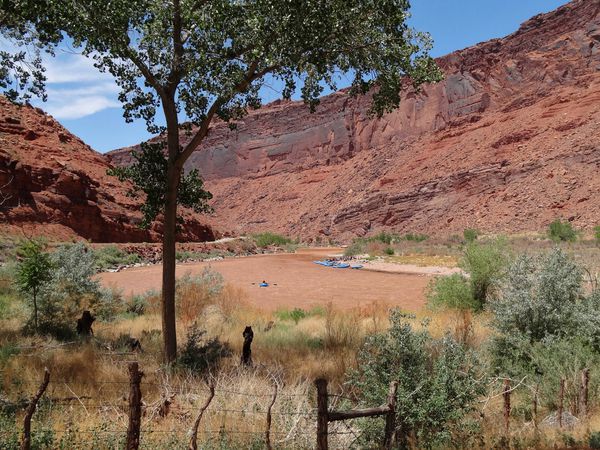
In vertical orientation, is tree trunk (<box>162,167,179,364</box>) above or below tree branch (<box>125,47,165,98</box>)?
below

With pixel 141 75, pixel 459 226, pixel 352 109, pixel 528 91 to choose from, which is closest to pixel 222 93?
pixel 141 75

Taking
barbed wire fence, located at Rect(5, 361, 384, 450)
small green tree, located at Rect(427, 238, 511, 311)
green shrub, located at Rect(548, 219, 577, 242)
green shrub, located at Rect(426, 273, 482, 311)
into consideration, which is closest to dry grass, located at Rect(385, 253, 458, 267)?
green shrub, located at Rect(548, 219, 577, 242)

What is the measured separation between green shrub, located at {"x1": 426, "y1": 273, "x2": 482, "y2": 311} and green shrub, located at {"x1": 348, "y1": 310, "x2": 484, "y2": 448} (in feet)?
22.2

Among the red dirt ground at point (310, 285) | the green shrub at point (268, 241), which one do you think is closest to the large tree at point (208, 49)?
the red dirt ground at point (310, 285)

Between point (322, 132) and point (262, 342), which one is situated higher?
point (322, 132)

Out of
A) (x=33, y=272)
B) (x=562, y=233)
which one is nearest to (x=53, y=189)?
(x=33, y=272)

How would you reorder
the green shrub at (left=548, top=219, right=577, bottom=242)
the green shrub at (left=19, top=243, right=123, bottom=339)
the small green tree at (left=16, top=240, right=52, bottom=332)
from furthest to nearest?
the green shrub at (left=548, top=219, right=577, bottom=242), the green shrub at (left=19, top=243, right=123, bottom=339), the small green tree at (left=16, top=240, right=52, bottom=332)

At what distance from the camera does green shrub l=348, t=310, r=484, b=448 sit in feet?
17.9

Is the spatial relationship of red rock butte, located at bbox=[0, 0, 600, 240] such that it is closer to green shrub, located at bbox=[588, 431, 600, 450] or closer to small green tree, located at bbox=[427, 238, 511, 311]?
small green tree, located at bbox=[427, 238, 511, 311]

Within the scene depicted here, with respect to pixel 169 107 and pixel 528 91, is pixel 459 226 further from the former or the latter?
pixel 169 107

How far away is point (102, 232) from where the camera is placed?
128 feet

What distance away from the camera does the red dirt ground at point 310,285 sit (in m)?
17.3

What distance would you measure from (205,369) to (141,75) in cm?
493

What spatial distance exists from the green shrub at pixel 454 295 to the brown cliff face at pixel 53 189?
92.4 feet
